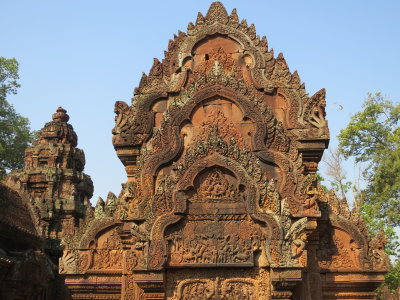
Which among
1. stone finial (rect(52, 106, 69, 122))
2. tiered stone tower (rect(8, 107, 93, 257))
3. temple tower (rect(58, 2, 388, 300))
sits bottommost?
temple tower (rect(58, 2, 388, 300))

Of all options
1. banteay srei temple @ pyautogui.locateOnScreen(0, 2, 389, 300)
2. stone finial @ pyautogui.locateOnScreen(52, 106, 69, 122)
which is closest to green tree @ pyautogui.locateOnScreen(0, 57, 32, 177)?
stone finial @ pyautogui.locateOnScreen(52, 106, 69, 122)

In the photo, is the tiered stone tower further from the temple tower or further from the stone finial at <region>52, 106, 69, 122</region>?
the temple tower

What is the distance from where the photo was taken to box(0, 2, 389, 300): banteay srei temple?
8359 mm

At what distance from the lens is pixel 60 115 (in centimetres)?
1991

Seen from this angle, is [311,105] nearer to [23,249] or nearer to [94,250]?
[94,250]

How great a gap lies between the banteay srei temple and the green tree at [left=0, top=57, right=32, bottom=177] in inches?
764

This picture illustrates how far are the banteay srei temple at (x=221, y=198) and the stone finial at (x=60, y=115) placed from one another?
1031cm

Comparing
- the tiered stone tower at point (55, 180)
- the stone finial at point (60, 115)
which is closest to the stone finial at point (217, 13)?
the tiered stone tower at point (55, 180)

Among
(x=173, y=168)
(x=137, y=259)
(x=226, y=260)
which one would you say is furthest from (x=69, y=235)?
(x=226, y=260)

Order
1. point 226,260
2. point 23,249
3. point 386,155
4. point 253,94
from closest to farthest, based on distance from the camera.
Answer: point 226,260 → point 253,94 → point 23,249 → point 386,155

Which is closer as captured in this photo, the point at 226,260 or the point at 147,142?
the point at 226,260

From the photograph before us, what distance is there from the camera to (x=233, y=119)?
9727mm

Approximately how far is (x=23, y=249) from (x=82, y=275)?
20.7 feet

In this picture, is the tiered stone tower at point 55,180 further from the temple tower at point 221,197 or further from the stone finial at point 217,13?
the stone finial at point 217,13
